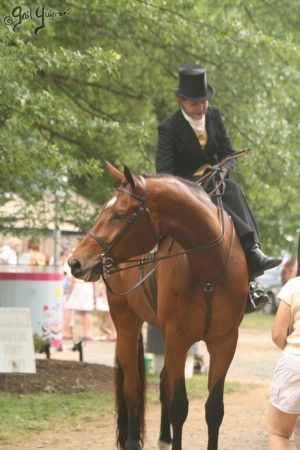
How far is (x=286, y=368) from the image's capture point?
6.68 metres

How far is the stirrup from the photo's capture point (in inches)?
340

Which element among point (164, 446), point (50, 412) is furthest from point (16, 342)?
point (164, 446)

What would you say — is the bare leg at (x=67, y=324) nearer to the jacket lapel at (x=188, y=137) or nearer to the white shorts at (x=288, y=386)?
the jacket lapel at (x=188, y=137)

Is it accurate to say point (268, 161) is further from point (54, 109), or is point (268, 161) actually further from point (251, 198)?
point (54, 109)

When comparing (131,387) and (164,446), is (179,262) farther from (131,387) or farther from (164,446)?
(164,446)

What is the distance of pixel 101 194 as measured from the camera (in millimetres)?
15109

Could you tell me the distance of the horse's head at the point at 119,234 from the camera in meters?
7.36

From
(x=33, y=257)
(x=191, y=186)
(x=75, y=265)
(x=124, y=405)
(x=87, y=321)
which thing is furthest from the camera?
(x=87, y=321)

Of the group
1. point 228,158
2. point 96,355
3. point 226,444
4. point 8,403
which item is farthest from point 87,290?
point 228,158

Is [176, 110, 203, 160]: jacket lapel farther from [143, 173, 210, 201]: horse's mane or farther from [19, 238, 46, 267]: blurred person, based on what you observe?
[19, 238, 46, 267]: blurred person

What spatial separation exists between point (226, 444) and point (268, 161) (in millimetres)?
6550

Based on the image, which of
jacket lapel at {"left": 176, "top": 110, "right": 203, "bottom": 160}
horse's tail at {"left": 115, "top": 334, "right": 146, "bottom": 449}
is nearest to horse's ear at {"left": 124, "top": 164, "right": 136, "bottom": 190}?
jacket lapel at {"left": 176, "top": 110, "right": 203, "bottom": 160}
